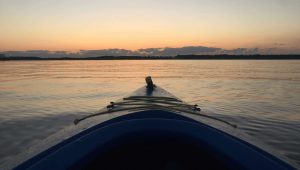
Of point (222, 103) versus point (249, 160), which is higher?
point (249, 160)

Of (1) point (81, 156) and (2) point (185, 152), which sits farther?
(2) point (185, 152)

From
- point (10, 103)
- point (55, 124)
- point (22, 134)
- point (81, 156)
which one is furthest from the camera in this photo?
point (10, 103)

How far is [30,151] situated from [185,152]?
1.51m

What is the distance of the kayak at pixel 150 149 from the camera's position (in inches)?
90.0

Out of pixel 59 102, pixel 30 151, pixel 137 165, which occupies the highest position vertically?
pixel 30 151

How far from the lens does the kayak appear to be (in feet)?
7.50

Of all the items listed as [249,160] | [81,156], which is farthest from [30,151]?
[249,160]

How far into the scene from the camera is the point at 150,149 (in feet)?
10.2

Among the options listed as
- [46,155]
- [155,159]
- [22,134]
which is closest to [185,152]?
[155,159]

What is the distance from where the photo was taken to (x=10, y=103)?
1535 cm

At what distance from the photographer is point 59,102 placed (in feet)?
52.2

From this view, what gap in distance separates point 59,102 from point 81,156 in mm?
14318

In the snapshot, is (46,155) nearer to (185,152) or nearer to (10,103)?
(185,152)

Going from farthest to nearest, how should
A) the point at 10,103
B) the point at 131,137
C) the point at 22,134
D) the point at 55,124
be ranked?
the point at 10,103
the point at 55,124
the point at 22,134
the point at 131,137
